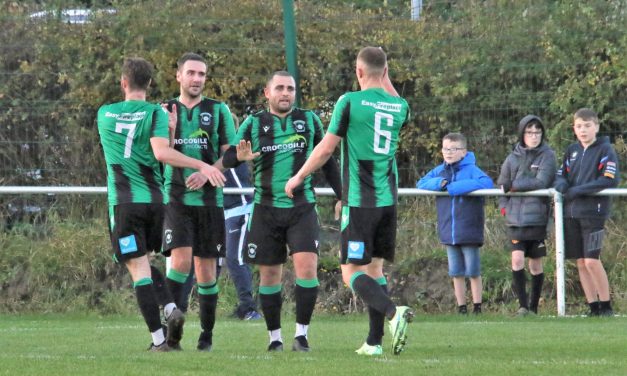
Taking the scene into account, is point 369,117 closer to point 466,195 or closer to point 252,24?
point 466,195

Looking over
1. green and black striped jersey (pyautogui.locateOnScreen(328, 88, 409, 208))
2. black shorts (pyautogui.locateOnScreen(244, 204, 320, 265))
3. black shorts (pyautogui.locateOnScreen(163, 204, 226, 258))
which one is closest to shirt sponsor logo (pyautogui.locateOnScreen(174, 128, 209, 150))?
black shorts (pyautogui.locateOnScreen(163, 204, 226, 258))

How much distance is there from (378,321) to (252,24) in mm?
7985

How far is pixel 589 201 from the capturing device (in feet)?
45.3

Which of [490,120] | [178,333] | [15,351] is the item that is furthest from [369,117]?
[490,120]

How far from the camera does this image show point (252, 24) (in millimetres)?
16594

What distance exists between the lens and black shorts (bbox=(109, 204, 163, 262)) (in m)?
9.51

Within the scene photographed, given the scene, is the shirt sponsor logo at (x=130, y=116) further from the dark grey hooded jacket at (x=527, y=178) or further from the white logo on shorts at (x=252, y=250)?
the dark grey hooded jacket at (x=527, y=178)

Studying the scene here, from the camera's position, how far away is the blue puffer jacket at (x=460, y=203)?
1397 centimetres

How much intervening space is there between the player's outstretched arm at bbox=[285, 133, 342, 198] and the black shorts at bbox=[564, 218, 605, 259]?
5.11 meters

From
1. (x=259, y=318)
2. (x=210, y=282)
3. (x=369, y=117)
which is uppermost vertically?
(x=369, y=117)

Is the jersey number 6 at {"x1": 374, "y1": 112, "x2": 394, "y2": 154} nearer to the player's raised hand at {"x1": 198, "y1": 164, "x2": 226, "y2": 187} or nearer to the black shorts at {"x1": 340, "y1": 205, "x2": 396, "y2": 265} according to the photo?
the black shorts at {"x1": 340, "y1": 205, "x2": 396, "y2": 265}

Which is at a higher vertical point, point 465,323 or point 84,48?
point 84,48

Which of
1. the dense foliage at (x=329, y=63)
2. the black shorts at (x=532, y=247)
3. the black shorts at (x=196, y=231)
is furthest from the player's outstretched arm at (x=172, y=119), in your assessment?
the dense foliage at (x=329, y=63)

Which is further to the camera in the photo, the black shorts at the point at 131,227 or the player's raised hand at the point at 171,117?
the player's raised hand at the point at 171,117
